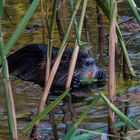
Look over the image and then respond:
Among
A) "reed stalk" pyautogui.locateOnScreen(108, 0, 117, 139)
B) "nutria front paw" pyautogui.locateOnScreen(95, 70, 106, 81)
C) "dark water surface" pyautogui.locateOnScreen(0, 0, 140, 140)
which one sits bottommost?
"dark water surface" pyautogui.locateOnScreen(0, 0, 140, 140)

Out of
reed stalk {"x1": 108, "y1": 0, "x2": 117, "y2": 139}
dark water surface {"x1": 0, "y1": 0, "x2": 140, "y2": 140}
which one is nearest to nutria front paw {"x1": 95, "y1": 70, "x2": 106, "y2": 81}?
dark water surface {"x1": 0, "y1": 0, "x2": 140, "y2": 140}

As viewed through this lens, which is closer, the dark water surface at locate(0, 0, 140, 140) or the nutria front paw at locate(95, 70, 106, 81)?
the dark water surface at locate(0, 0, 140, 140)

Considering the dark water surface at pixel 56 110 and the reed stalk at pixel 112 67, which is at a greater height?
the reed stalk at pixel 112 67

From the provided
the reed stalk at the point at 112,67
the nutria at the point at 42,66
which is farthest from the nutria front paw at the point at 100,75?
the reed stalk at the point at 112,67

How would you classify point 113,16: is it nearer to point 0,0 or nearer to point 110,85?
point 110,85

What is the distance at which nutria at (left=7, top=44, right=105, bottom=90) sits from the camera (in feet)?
17.5

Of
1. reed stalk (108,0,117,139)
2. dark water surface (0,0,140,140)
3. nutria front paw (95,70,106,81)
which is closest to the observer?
reed stalk (108,0,117,139)

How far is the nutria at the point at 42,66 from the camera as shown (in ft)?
17.5

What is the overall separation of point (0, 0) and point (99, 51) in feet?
10.6

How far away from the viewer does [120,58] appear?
517cm

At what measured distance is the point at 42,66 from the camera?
5.62 meters

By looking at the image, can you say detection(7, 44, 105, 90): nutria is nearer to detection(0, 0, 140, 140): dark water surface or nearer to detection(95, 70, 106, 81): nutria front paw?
detection(95, 70, 106, 81): nutria front paw

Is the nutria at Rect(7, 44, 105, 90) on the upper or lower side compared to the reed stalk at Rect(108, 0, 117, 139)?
lower

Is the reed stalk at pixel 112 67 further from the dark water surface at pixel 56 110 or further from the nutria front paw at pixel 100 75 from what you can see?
the nutria front paw at pixel 100 75
